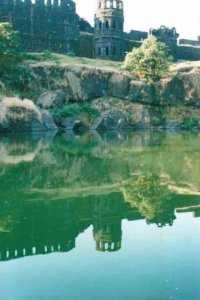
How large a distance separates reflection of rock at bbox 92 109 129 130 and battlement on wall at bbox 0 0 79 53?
37.5 feet

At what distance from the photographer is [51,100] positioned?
41156 mm

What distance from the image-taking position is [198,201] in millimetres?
11852

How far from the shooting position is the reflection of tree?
10.2m

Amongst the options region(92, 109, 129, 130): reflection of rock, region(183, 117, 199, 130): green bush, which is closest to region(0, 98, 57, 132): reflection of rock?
region(92, 109, 129, 130): reflection of rock

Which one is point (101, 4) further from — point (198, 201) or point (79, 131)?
point (198, 201)

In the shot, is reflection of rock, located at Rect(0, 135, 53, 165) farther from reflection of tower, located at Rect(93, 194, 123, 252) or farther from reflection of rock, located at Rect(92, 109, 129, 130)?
reflection of rock, located at Rect(92, 109, 129, 130)

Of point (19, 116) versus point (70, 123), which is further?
point (70, 123)

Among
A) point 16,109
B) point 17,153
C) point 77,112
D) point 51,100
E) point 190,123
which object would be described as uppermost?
point 51,100

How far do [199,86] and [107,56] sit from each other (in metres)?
10.5

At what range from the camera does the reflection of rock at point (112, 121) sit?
140 feet

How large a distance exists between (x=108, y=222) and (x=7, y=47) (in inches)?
1326

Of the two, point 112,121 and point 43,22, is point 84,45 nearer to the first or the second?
point 43,22

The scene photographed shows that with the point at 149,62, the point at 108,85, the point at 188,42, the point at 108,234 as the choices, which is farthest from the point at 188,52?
the point at 108,234

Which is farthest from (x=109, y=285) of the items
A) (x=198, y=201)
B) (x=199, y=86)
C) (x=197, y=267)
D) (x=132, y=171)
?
(x=199, y=86)
